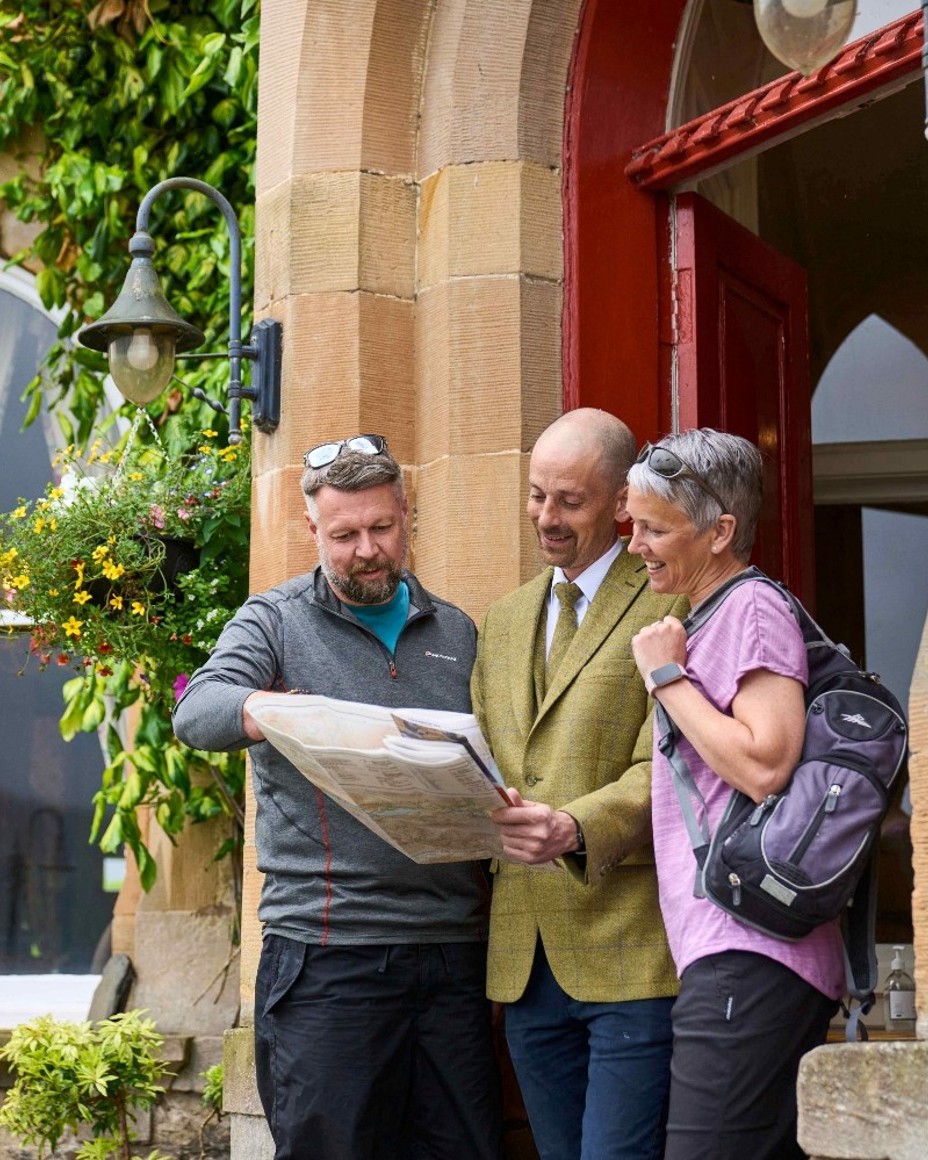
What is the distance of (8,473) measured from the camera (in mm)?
7293

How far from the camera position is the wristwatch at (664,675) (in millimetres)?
3035

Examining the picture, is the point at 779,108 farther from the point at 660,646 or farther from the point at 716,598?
the point at 660,646

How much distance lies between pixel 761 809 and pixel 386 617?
1.11 meters

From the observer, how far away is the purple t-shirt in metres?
2.96

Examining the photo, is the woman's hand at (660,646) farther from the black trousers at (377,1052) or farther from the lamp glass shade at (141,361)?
the lamp glass shade at (141,361)

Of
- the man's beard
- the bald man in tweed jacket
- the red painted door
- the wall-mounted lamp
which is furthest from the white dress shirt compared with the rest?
the wall-mounted lamp

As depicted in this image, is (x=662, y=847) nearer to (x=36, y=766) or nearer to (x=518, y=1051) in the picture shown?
(x=518, y=1051)

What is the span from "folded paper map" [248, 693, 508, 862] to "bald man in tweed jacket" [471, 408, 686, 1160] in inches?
4.1

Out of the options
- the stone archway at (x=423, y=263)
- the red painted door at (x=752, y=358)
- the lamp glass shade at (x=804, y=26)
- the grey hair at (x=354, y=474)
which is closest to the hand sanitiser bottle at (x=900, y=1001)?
the red painted door at (x=752, y=358)

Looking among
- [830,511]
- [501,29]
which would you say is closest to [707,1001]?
[501,29]

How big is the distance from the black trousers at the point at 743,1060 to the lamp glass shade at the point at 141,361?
9.00 feet

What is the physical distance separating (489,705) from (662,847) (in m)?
0.66

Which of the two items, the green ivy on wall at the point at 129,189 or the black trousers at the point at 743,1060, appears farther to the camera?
the green ivy on wall at the point at 129,189

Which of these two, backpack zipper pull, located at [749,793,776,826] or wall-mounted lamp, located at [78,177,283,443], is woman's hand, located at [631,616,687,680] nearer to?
backpack zipper pull, located at [749,793,776,826]
